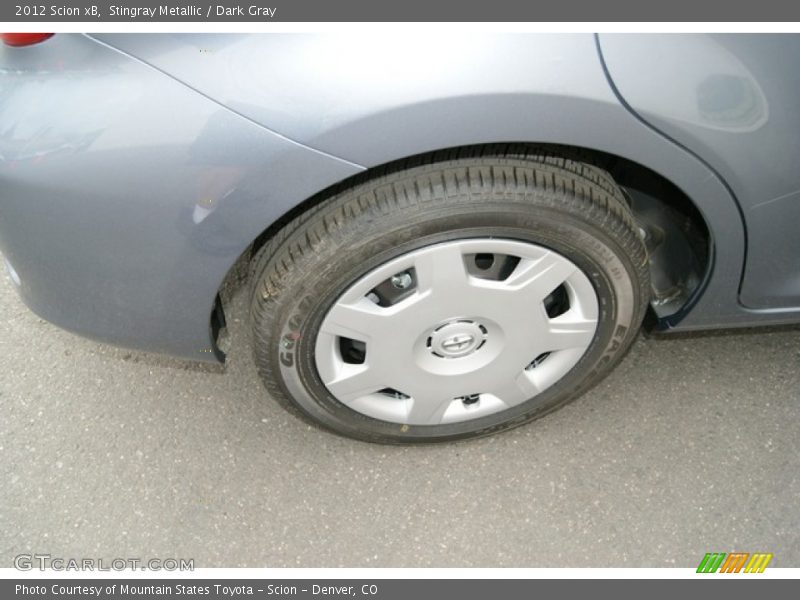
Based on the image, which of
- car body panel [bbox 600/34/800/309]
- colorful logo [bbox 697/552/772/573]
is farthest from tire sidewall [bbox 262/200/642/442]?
colorful logo [bbox 697/552/772/573]

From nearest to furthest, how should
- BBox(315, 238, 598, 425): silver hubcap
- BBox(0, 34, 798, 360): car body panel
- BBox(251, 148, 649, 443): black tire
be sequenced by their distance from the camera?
BBox(0, 34, 798, 360): car body panel, BBox(251, 148, 649, 443): black tire, BBox(315, 238, 598, 425): silver hubcap

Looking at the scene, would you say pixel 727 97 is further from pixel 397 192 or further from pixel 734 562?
pixel 734 562

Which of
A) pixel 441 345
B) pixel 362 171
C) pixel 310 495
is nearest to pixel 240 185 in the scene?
pixel 362 171

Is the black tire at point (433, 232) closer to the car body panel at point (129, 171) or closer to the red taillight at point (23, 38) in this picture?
the car body panel at point (129, 171)

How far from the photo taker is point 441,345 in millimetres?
1664

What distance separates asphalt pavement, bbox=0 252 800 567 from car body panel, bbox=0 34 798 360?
2.49ft

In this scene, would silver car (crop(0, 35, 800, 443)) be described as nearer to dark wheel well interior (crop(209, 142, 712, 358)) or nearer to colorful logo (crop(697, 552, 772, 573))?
dark wheel well interior (crop(209, 142, 712, 358))

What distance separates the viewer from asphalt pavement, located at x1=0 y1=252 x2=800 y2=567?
183cm

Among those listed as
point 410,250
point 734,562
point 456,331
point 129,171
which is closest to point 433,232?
point 410,250

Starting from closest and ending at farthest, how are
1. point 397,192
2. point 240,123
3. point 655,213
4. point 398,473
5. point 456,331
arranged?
point 240,123 → point 397,192 → point 456,331 → point 655,213 → point 398,473

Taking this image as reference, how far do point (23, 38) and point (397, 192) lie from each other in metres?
0.70

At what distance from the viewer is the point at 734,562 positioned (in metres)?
1.80

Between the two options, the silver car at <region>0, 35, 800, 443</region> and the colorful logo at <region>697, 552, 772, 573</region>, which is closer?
the silver car at <region>0, 35, 800, 443</region>

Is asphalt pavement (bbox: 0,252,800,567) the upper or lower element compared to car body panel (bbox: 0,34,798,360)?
lower
